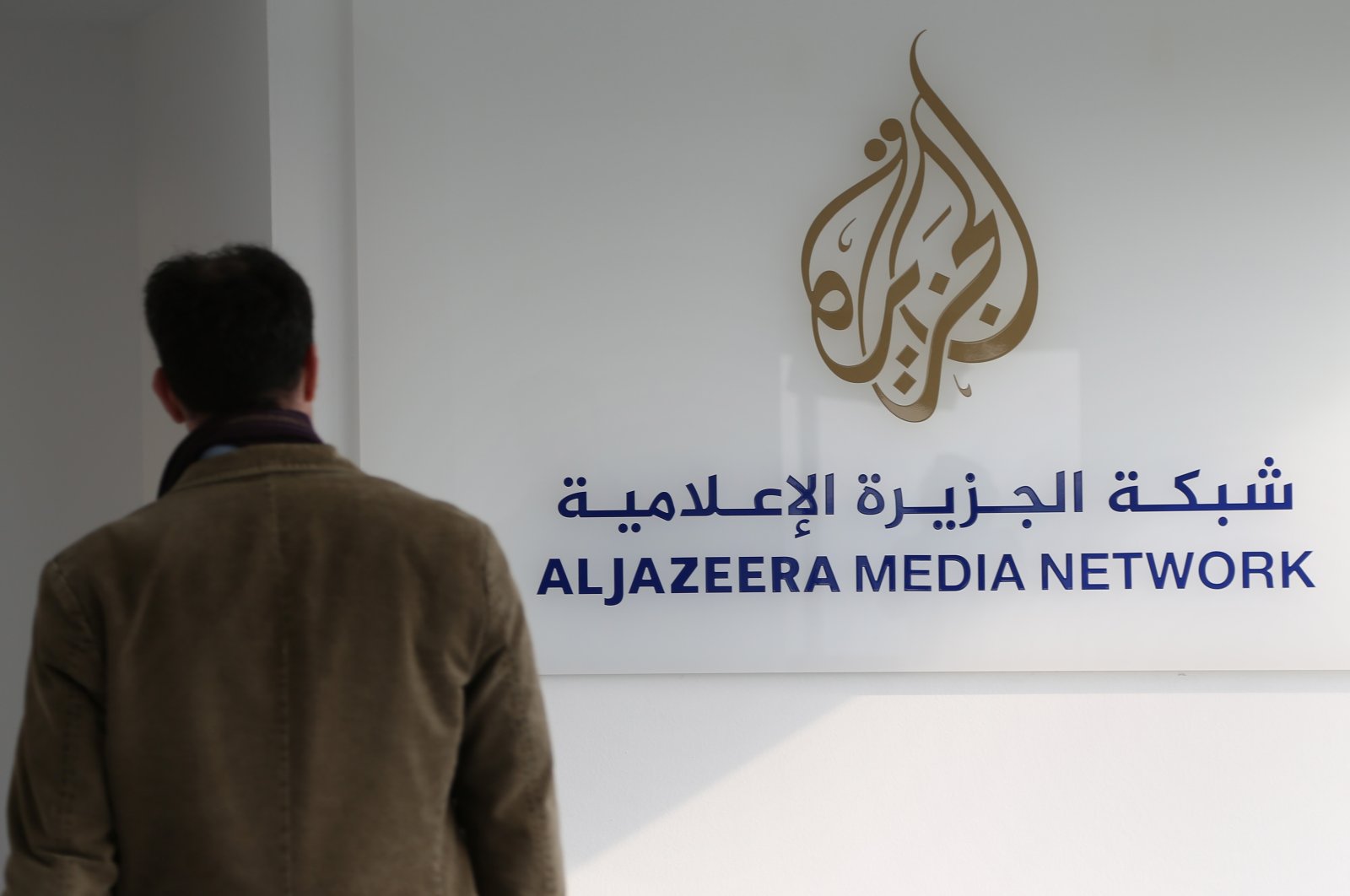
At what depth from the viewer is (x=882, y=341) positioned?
2.37 meters

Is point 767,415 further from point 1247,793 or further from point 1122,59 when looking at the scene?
point 1247,793

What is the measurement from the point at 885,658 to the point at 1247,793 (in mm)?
781

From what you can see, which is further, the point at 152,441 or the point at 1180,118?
the point at 152,441

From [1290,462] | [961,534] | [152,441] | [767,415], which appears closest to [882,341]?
[767,415]

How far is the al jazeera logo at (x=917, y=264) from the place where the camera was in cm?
235

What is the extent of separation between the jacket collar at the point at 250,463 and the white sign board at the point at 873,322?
1.27m

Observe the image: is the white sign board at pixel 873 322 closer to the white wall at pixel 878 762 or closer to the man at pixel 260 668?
the white wall at pixel 878 762

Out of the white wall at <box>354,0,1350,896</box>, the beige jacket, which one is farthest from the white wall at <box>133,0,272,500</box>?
the beige jacket

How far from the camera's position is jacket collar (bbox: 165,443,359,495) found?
3.55 feet

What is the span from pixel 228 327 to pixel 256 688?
340mm

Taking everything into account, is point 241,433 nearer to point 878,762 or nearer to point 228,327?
point 228,327

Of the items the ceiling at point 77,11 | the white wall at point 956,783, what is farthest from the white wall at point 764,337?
the ceiling at point 77,11

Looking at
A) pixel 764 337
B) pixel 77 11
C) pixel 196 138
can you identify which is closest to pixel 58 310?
pixel 196 138

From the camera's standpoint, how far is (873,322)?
2.38m
